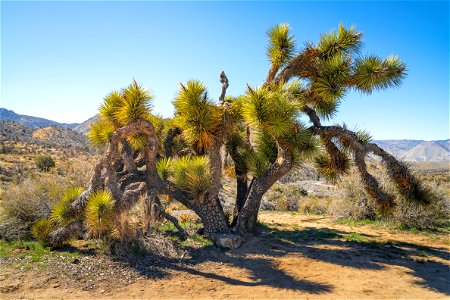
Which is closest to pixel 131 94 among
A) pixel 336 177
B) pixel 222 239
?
pixel 222 239

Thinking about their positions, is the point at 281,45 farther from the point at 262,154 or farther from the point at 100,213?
the point at 100,213

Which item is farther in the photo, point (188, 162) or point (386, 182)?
point (386, 182)

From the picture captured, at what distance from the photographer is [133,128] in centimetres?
655

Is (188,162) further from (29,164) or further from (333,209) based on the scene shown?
(29,164)

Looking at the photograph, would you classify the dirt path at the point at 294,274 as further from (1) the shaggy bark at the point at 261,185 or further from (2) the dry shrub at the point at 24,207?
(2) the dry shrub at the point at 24,207

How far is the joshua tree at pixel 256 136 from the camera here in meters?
6.27

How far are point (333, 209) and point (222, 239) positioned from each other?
6.42 meters

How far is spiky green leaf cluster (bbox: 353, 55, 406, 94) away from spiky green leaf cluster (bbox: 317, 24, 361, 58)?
60 cm

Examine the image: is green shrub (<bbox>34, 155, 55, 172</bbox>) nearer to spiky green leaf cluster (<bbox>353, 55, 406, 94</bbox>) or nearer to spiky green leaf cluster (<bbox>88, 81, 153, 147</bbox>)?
spiky green leaf cluster (<bbox>88, 81, 153, 147</bbox>)

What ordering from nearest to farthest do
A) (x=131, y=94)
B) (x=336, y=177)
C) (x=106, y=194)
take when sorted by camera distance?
(x=106, y=194), (x=131, y=94), (x=336, y=177)

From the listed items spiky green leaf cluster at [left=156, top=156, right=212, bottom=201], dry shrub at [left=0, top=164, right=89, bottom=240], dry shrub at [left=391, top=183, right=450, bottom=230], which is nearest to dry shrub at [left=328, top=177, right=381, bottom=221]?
dry shrub at [left=391, top=183, right=450, bottom=230]

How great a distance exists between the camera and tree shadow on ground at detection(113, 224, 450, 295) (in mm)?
5305

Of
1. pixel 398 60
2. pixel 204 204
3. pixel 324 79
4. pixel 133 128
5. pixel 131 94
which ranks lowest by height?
pixel 204 204

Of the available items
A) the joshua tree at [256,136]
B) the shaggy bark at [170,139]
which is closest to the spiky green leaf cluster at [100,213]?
the joshua tree at [256,136]
